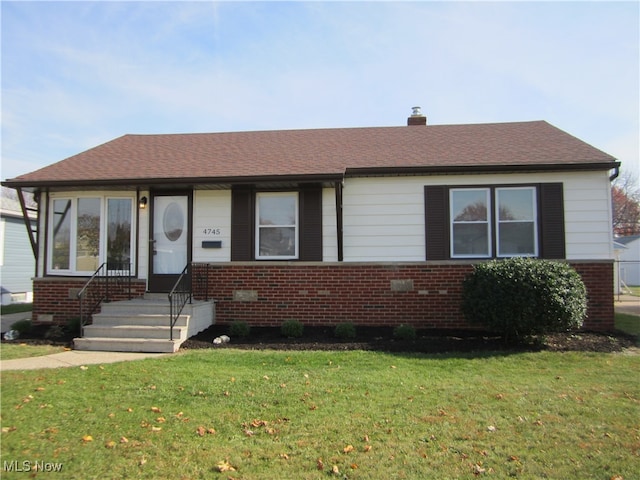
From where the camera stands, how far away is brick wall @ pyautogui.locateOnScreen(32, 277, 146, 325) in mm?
9375

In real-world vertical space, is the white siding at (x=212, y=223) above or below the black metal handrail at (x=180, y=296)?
above

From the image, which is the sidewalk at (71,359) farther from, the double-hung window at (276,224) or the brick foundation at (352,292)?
the double-hung window at (276,224)

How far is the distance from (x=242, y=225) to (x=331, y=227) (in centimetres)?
192

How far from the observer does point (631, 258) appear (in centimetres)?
3528

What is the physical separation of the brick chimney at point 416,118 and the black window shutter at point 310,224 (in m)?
5.65

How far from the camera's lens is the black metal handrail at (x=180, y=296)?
7688mm

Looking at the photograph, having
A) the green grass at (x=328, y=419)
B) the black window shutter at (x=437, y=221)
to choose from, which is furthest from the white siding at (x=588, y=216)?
the green grass at (x=328, y=419)

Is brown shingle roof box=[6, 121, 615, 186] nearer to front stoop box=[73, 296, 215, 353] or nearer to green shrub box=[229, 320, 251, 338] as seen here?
front stoop box=[73, 296, 215, 353]

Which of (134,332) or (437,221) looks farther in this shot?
(437,221)

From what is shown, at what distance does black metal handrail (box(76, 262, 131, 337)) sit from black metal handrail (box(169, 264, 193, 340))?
1262 millimetres

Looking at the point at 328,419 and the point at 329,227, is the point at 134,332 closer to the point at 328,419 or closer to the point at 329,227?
the point at 329,227

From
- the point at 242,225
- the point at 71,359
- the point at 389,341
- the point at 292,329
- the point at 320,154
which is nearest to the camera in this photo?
the point at 71,359

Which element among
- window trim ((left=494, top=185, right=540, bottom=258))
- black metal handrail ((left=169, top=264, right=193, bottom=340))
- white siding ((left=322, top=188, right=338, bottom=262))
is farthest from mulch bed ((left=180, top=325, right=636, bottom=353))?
window trim ((left=494, top=185, right=540, bottom=258))

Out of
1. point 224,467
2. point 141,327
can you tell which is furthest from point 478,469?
point 141,327
